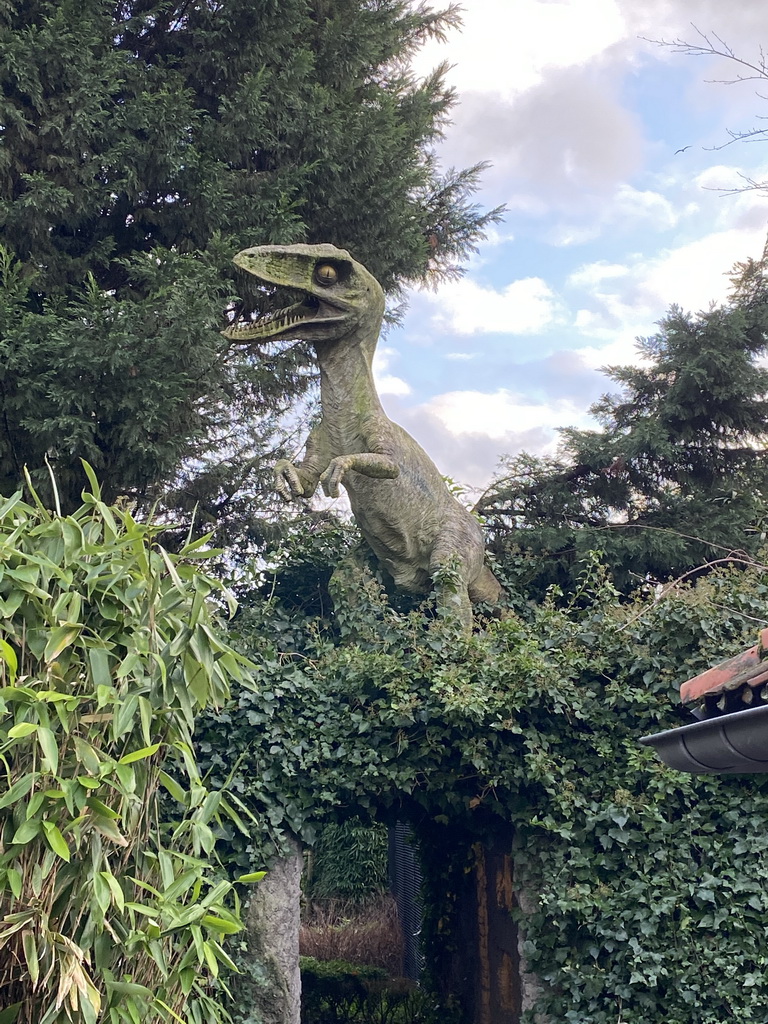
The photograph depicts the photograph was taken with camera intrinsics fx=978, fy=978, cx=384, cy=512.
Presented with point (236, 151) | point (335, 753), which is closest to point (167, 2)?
point (236, 151)

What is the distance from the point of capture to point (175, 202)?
25.3ft

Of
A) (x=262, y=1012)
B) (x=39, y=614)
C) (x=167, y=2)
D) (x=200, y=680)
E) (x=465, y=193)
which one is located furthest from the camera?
(x=465, y=193)

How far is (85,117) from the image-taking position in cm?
696

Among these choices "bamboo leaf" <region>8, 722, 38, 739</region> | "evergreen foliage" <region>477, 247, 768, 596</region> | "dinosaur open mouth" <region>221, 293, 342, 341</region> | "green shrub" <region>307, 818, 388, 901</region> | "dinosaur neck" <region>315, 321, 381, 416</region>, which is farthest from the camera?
"green shrub" <region>307, 818, 388, 901</region>

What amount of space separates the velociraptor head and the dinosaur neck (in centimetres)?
9

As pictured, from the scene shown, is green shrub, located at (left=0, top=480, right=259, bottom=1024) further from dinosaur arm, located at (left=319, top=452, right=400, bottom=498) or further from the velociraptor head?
the velociraptor head

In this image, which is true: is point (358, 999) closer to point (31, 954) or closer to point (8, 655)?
point (31, 954)

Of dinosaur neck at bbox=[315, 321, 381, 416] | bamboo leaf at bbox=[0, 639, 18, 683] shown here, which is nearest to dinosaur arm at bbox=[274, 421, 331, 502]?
dinosaur neck at bbox=[315, 321, 381, 416]

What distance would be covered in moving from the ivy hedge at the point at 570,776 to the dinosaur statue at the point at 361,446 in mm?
823

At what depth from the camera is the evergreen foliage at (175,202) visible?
22.1 feet

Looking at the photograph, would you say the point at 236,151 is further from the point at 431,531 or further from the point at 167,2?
the point at 431,531

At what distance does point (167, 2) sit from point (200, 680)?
20.3ft

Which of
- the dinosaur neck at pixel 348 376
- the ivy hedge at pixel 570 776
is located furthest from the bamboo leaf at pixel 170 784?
the dinosaur neck at pixel 348 376

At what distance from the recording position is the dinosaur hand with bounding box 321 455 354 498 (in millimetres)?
5980
